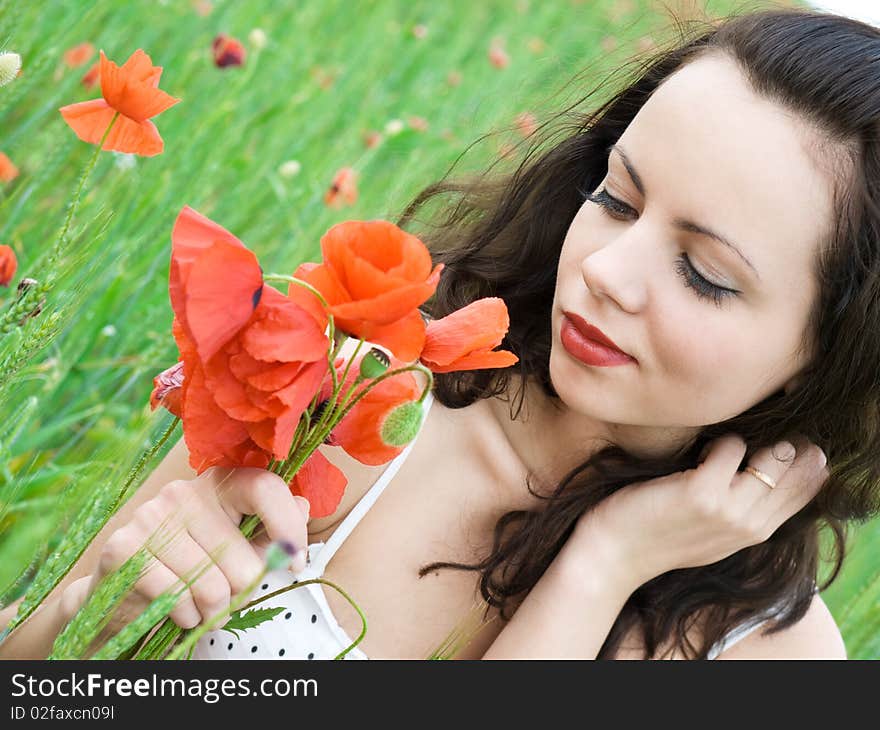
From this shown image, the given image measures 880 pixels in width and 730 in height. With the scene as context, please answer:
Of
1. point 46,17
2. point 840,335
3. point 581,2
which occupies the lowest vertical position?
point 581,2

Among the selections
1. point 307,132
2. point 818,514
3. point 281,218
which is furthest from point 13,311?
point 307,132

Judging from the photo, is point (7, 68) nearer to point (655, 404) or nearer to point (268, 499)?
point (268, 499)

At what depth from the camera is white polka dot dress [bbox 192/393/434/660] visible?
1058mm

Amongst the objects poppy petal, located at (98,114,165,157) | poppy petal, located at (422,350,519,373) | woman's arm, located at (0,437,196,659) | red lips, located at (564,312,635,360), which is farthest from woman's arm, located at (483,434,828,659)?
poppy petal, located at (98,114,165,157)

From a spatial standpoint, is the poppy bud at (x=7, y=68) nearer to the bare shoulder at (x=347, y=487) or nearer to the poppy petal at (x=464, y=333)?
the poppy petal at (x=464, y=333)

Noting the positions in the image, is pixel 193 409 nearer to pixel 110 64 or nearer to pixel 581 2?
pixel 110 64

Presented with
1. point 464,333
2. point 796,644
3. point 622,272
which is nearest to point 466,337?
point 464,333

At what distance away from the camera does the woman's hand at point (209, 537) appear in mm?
648

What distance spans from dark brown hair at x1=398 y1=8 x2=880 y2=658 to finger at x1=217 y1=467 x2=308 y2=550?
1.62 feet

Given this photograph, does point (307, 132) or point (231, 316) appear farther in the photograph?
point (307, 132)

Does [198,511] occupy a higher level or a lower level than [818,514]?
higher

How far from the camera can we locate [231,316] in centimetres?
57

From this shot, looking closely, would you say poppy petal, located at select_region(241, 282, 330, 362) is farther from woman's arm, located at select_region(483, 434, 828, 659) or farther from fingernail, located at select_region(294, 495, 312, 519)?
woman's arm, located at select_region(483, 434, 828, 659)

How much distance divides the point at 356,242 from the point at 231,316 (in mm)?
81
